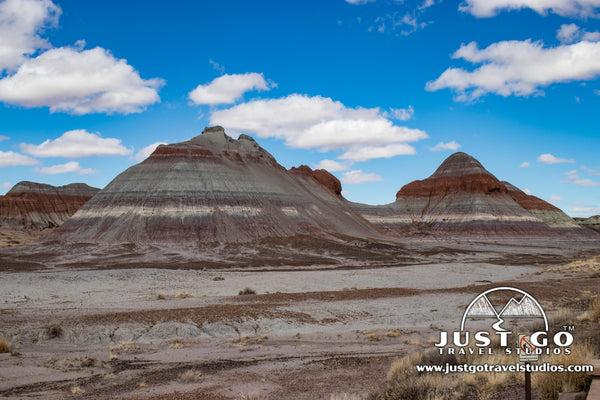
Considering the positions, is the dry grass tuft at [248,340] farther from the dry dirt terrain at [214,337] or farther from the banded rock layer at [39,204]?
the banded rock layer at [39,204]

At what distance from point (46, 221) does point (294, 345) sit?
12315 cm

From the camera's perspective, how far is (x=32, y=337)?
1563 centimetres

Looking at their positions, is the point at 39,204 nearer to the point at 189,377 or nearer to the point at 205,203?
the point at 205,203

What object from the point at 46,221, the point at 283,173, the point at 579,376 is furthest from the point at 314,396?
the point at 46,221

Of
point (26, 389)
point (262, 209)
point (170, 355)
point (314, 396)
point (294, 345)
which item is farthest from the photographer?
point (262, 209)

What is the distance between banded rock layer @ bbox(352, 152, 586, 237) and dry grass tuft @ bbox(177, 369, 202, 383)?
100210 millimetres

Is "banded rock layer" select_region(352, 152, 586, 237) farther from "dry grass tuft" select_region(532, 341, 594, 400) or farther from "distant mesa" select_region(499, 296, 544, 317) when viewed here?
"dry grass tuft" select_region(532, 341, 594, 400)

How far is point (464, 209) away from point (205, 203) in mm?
66584

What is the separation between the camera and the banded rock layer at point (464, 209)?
10700cm

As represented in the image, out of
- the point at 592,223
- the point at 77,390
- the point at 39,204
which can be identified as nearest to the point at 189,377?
the point at 77,390

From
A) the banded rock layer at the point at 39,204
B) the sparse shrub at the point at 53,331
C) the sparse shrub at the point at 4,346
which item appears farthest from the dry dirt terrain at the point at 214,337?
the banded rock layer at the point at 39,204

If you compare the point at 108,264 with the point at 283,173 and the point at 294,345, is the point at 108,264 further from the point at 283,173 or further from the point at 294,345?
the point at 283,173

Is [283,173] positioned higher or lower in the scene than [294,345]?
higher

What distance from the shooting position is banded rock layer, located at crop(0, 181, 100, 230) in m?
118
